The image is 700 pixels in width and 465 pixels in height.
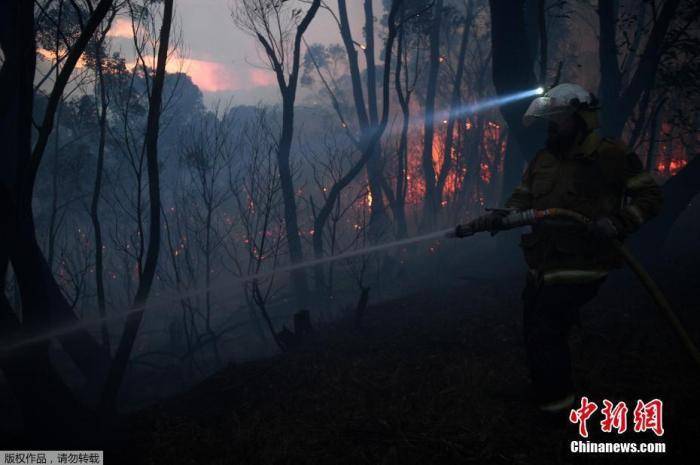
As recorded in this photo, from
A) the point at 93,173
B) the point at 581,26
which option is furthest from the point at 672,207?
the point at 581,26

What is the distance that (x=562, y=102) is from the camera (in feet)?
10.1

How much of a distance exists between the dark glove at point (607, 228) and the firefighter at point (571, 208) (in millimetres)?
60

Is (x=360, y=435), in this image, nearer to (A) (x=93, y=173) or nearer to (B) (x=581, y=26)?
(A) (x=93, y=173)

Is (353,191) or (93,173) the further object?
(353,191)

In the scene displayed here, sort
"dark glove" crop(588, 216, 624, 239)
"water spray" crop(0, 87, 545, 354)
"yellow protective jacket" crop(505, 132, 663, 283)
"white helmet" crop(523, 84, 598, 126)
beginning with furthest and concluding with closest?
"water spray" crop(0, 87, 545, 354) < "white helmet" crop(523, 84, 598, 126) < "yellow protective jacket" crop(505, 132, 663, 283) < "dark glove" crop(588, 216, 624, 239)

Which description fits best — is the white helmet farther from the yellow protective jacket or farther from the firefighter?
the yellow protective jacket

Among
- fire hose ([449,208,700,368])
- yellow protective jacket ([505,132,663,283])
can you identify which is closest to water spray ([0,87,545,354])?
fire hose ([449,208,700,368])

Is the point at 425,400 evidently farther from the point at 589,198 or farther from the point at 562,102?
the point at 562,102

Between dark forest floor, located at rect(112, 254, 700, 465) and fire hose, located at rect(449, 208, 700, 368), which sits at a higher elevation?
fire hose, located at rect(449, 208, 700, 368)

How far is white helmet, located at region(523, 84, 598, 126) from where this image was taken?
10.1 ft

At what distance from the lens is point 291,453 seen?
303 cm

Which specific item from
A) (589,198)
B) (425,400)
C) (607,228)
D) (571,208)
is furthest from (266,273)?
(607,228)

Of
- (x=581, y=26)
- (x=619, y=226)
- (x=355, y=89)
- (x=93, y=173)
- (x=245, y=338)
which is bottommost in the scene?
(x=245, y=338)

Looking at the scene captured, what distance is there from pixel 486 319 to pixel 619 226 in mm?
3607
